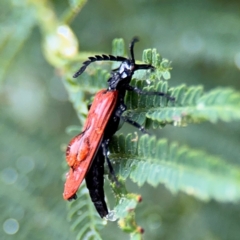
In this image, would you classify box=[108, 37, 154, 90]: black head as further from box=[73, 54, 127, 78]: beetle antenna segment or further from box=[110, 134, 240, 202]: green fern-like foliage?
box=[110, 134, 240, 202]: green fern-like foliage

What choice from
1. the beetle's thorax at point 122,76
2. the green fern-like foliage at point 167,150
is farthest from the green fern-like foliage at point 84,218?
the beetle's thorax at point 122,76

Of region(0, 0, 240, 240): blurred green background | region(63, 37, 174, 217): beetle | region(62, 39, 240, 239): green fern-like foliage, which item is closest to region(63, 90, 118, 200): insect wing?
region(63, 37, 174, 217): beetle

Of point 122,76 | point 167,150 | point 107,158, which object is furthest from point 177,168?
point 122,76

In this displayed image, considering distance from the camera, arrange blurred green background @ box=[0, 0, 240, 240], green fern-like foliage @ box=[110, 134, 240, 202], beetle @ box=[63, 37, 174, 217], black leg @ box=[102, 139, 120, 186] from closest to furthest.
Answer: green fern-like foliage @ box=[110, 134, 240, 202]
black leg @ box=[102, 139, 120, 186]
beetle @ box=[63, 37, 174, 217]
blurred green background @ box=[0, 0, 240, 240]

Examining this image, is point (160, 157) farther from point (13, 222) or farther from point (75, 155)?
point (13, 222)

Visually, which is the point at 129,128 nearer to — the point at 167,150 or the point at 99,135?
the point at 99,135

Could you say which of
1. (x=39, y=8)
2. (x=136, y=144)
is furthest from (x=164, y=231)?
(x=39, y=8)

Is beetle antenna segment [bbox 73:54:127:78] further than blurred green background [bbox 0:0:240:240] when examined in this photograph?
No
